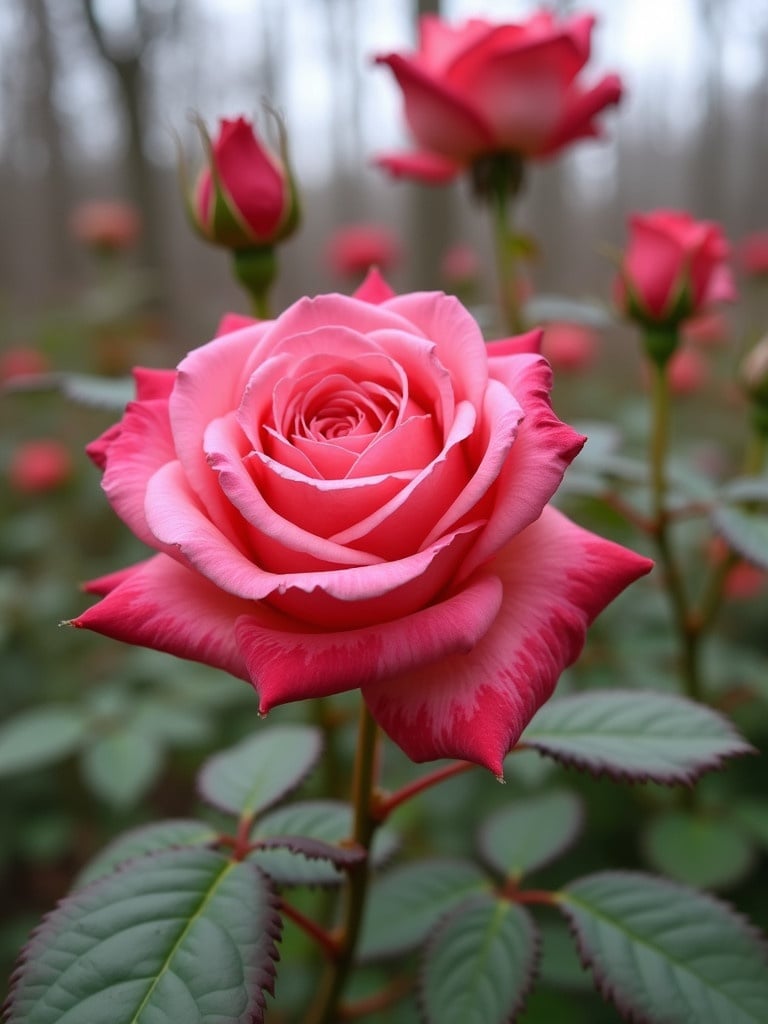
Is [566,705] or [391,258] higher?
[391,258]

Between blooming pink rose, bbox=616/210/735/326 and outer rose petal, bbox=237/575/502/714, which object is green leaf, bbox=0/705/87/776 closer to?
outer rose petal, bbox=237/575/502/714

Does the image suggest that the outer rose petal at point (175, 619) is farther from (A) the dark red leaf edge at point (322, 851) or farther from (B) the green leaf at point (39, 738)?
(B) the green leaf at point (39, 738)

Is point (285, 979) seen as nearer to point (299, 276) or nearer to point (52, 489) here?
point (52, 489)

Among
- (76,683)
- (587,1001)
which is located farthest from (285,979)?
(76,683)

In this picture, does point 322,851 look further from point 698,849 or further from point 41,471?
point 41,471

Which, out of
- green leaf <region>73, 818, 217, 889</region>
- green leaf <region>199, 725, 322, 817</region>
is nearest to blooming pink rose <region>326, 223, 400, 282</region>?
green leaf <region>199, 725, 322, 817</region>

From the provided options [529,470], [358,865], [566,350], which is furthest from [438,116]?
[566,350]
